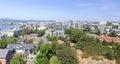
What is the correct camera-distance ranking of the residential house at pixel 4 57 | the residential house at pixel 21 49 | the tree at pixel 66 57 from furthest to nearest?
the residential house at pixel 21 49 < the residential house at pixel 4 57 < the tree at pixel 66 57

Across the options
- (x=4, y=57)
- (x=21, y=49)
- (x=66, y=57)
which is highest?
(x=66, y=57)

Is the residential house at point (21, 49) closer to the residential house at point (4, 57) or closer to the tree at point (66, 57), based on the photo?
the residential house at point (4, 57)

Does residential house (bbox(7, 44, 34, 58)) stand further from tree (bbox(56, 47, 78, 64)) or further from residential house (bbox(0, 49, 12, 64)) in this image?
tree (bbox(56, 47, 78, 64))

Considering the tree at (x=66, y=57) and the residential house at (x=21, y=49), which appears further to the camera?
the residential house at (x=21, y=49)

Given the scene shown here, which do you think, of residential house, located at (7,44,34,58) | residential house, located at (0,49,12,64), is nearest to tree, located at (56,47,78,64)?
residential house, located at (0,49,12,64)

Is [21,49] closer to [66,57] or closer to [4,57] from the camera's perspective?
[4,57]

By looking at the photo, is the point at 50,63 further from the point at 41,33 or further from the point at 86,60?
the point at 41,33

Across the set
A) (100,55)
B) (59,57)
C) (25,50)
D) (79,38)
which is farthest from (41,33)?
(59,57)

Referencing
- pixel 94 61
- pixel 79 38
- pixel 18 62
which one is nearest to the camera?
pixel 18 62

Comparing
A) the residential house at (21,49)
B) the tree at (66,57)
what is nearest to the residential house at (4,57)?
the residential house at (21,49)

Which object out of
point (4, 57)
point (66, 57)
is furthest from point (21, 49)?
point (66, 57)

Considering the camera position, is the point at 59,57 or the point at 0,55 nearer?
the point at 59,57
